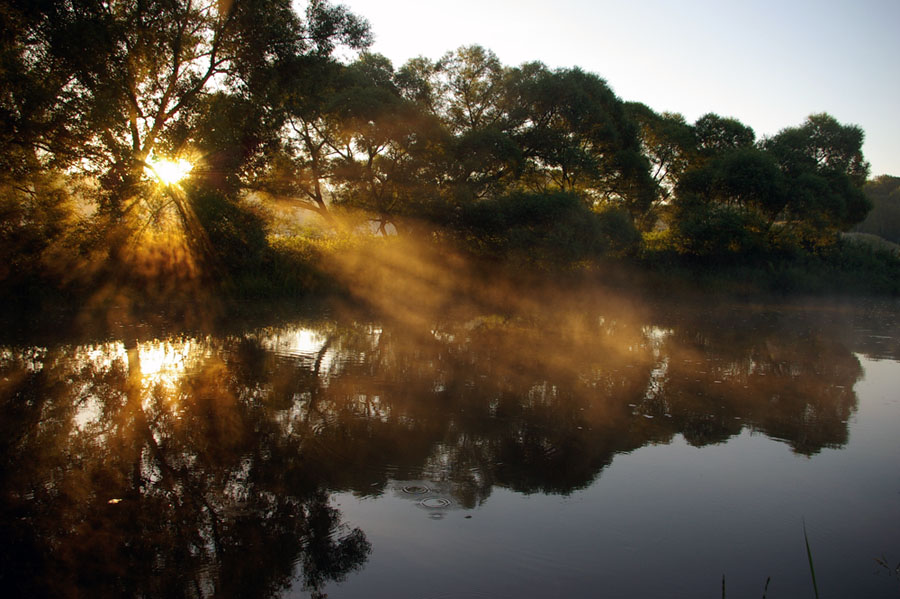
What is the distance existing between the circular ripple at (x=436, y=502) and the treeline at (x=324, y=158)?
14.0 meters

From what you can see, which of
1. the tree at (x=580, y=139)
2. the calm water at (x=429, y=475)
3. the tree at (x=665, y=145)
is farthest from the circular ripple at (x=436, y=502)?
the tree at (x=665, y=145)

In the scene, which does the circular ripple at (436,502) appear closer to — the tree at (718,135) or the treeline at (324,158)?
the treeline at (324,158)

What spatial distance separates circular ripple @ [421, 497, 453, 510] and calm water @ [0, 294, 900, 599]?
0.02 metres

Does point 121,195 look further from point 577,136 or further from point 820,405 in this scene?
point 577,136

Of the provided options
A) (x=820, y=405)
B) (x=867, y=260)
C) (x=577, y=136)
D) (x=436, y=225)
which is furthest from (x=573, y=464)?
(x=867, y=260)

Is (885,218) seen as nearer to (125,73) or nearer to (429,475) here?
(125,73)

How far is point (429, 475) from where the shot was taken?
18.9ft

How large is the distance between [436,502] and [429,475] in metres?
0.58

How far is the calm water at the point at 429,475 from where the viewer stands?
13.5 ft

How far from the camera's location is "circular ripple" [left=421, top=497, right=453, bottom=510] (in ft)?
16.8

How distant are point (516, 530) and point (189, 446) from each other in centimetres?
341

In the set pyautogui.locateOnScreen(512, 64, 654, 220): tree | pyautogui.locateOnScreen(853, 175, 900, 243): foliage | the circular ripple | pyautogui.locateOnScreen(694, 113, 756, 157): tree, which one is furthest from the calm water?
pyautogui.locateOnScreen(853, 175, 900, 243): foliage

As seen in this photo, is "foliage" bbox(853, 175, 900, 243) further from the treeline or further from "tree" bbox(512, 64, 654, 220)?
"tree" bbox(512, 64, 654, 220)

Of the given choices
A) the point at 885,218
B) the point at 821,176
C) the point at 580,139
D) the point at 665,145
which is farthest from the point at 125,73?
the point at 885,218
